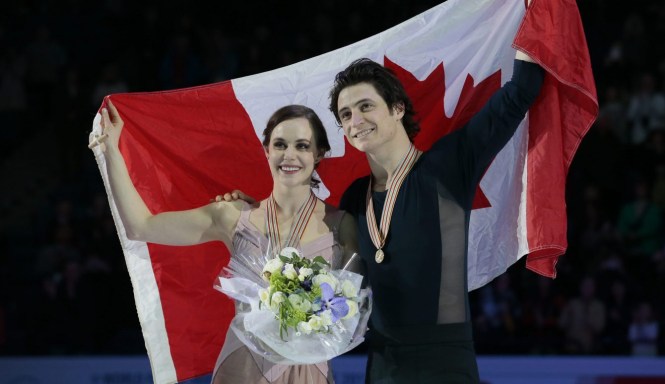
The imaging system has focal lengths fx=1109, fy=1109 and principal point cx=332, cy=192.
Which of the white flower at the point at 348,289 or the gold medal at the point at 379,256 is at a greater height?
the gold medal at the point at 379,256

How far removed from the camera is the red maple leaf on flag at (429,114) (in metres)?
4.67

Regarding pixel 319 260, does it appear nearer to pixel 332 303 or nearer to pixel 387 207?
pixel 332 303

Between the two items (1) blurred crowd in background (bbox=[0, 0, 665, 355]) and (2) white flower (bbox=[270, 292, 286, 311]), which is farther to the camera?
(1) blurred crowd in background (bbox=[0, 0, 665, 355])

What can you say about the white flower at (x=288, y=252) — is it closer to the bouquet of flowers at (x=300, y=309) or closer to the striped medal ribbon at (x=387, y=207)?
the bouquet of flowers at (x=300, y=309)

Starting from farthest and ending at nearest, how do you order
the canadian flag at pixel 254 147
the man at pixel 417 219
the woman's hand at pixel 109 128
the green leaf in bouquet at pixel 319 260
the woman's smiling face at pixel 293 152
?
the canadian flag at pixel 254 147
the woman's hand at pixel 109 128
the woman's smiling face at pixel 293 152
the man at pixel 417 219
the green leaf in bouquet at pixel 319 260

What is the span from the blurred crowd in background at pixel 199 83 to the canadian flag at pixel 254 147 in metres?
3.80

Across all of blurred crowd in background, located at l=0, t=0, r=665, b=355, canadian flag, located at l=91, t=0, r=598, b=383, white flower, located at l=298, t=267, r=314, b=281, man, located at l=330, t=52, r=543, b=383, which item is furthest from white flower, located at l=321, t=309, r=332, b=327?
blurred crowd in background, located at l=0, t=0, r=665, b=355

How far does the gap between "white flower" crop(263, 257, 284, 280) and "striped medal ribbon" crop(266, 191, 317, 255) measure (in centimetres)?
24

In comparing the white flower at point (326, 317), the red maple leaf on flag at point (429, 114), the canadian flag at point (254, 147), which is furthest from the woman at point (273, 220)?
the red maple leaf on flag at point (429, 114)

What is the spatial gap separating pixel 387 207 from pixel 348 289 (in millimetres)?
417

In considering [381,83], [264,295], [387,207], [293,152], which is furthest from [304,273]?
[381,83]

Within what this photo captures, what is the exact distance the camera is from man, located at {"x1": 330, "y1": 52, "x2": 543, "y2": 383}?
155 inches

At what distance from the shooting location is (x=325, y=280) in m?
3.75

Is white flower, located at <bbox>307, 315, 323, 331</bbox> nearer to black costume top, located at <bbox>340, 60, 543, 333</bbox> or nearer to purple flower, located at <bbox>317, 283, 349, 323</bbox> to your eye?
purple flower, located at <bbox>317, 283, 349, 323</bbox>
